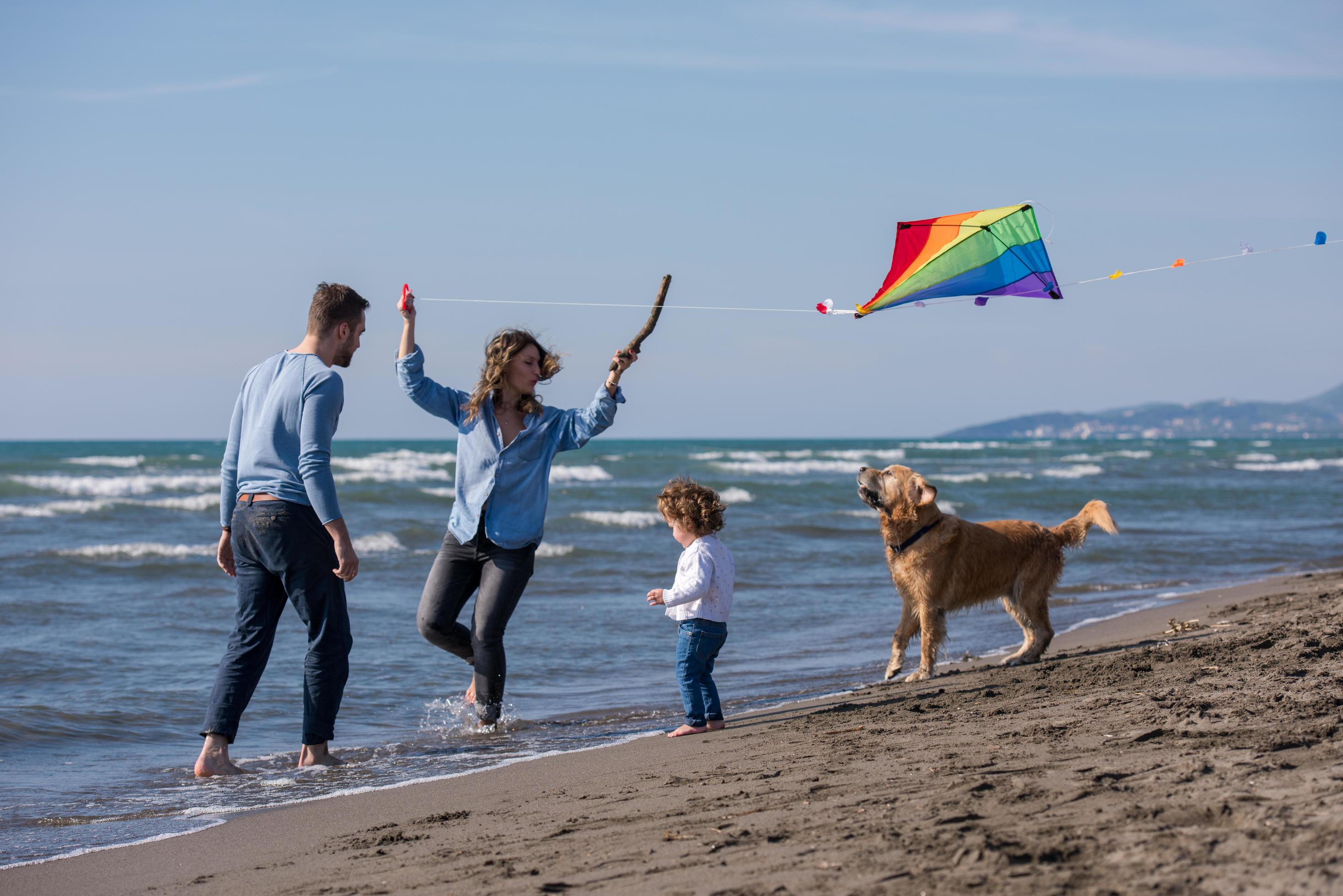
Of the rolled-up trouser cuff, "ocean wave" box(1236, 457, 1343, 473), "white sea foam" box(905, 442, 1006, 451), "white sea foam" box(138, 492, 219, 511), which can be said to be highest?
"white sea foam" box(138, 492, 219, 511)

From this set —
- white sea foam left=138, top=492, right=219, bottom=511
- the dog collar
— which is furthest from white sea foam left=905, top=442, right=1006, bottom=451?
the dog collar

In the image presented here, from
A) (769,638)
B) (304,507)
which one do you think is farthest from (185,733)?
(769,638)

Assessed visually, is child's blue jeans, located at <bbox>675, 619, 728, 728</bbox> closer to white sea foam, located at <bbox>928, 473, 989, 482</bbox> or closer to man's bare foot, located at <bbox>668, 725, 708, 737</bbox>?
man's bare foot, located at <bbox>668, 725, 708, 737</bbox>

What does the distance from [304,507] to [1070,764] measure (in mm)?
3006

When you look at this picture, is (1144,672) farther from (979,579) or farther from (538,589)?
(538,589)

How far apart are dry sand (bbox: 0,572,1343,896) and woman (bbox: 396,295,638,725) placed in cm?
91

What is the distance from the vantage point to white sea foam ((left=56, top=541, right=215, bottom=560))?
12.9 metres

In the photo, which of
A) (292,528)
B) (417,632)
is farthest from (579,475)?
(292,528)

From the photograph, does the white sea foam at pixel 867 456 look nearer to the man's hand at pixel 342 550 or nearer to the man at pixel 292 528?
the man at pixel 292 528

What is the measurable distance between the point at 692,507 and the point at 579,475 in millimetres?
28157

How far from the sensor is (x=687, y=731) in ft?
15.9

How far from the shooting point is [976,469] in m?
37.8

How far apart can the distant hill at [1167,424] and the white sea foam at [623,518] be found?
10625 cm

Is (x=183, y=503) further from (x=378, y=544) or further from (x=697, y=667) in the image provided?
(x=697, y=667)
